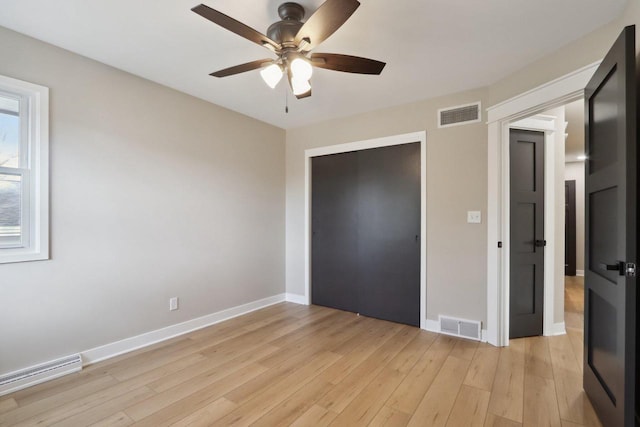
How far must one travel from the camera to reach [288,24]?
5.96 feet

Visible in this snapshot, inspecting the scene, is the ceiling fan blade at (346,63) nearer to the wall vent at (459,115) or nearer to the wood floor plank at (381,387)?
the wall vent at (459,115)

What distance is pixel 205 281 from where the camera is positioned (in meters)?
3.39

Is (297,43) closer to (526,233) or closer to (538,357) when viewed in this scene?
(526,233)

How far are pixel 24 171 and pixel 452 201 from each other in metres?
3.70

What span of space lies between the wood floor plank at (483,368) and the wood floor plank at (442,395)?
0.17 ft

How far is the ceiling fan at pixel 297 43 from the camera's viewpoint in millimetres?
1533

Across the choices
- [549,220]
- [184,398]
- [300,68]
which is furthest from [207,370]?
[549,220]

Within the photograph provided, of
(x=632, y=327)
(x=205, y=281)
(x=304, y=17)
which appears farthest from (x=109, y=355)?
(x=632, y=327)

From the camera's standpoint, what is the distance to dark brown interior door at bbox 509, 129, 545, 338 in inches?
120

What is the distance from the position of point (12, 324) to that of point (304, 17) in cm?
293

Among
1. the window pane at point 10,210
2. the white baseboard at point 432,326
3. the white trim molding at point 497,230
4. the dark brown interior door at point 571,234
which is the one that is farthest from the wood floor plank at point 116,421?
the dark brown interior door at point 571,234

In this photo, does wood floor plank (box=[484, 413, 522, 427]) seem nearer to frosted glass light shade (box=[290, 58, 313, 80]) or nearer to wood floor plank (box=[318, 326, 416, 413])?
wood floor plank (box=[318, 326, 416, 413])

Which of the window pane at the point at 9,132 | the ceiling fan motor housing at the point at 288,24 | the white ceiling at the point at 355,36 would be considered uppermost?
the white ceiling at the point at 355,36

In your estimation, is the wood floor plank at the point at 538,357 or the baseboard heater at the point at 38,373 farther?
the wood floor plank at the point at 538,357
